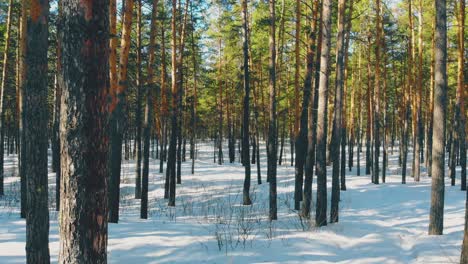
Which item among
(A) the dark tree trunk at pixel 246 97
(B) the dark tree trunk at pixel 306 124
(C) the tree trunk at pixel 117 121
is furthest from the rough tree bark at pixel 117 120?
(A) the dark tree trunk at pixel 246 97

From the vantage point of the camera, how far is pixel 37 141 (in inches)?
212

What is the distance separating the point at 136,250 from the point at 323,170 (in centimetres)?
526

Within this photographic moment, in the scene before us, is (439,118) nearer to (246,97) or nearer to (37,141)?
(246,97)

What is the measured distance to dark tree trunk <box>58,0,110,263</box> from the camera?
2846 mm

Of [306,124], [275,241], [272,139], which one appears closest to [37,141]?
[275,241]

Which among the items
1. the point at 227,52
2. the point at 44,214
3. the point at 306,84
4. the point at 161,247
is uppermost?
the point at 227,52

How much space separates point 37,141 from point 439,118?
8373mm

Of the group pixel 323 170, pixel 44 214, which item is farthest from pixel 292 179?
pixel 44 214

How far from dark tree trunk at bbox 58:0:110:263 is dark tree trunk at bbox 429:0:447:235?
321 inches

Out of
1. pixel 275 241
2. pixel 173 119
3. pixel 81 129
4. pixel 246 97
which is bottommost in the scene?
pixel 275 241

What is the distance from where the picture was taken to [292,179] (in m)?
21.4

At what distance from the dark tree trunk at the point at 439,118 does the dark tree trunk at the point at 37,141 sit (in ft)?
26.9

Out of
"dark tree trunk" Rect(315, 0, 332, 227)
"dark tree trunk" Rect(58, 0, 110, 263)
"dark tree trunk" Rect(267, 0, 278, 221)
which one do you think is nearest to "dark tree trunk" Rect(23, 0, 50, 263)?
"dark tree trunk" Rect(58, 0, 110, 263)

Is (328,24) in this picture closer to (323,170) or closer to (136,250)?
(323,170)
